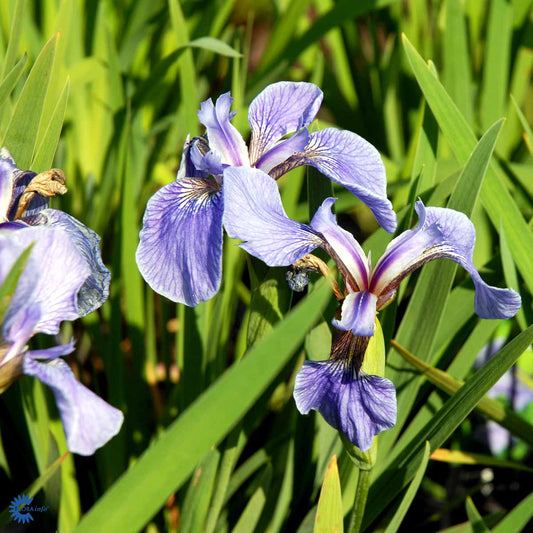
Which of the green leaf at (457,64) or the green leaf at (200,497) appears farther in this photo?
the green leaf at (457,64)

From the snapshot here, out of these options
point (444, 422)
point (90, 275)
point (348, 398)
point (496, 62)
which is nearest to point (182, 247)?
point (90, 275)

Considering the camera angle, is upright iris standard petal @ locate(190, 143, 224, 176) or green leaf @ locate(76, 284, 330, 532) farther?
upright iris standard petal @ locate(190, 143, 224, 176)

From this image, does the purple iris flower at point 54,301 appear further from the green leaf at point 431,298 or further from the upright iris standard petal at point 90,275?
the green leaf at point 431,298

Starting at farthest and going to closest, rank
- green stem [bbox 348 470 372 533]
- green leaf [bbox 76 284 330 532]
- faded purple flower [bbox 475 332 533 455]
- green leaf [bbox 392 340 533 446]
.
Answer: faded purple flower [bbox 475 332 533 455] → green leaf [bbox 392 340 533 446] → green stem [bbox 348 470 372 533] → green leaf [bbox 76 284 330 532]

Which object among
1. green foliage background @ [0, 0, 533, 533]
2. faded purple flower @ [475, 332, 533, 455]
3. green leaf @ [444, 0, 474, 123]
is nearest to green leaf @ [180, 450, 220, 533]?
green foliage background @ [0, 0, 533, 533]

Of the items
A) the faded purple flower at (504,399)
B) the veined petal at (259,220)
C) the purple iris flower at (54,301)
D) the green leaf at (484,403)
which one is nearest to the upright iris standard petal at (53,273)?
the purple iris flower at (54,301)

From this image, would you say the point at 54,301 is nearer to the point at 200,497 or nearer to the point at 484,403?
the point at 200,497

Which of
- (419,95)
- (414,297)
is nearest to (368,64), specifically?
(419,95)

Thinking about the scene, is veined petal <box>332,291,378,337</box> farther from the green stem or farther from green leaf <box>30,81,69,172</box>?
green leaf <box>30,81,69,172</box>
